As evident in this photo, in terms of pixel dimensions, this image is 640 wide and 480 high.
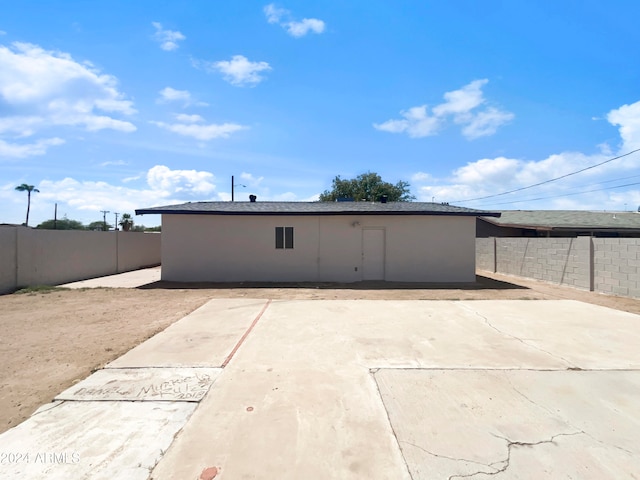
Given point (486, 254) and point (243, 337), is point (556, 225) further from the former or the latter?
point (243, 337)

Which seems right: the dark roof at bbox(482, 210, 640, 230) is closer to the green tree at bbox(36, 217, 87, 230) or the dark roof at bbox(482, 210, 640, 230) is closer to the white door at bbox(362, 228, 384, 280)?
the white door at bbox(362, 228, 384, 280)

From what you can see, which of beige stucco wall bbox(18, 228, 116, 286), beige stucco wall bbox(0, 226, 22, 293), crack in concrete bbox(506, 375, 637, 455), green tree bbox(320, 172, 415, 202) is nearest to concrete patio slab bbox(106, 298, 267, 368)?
crack in concrete bbox(506, 375, 637, 455)

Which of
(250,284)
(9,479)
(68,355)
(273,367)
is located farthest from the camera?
(250,284)

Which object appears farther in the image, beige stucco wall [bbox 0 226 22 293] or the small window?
the small window

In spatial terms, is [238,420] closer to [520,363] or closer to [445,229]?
[520,363]

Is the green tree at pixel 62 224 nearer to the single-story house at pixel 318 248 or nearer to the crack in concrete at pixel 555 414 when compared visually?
the single-story house at pixel 318 248

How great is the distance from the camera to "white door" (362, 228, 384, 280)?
1359 centimetres

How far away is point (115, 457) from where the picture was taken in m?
2.70

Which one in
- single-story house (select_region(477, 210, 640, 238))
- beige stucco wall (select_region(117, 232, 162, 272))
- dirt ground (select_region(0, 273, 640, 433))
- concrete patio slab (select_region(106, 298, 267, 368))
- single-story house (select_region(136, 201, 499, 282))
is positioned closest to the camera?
dirt ground (select_region(0, 273, 640, 433))

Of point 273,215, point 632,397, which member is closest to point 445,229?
point 273,215

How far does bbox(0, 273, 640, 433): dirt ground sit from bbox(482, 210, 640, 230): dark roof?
320 inches

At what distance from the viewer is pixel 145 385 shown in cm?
400

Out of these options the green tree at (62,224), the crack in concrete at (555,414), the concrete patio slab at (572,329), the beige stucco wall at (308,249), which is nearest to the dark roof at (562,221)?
the beige stucco wall at (308,249)

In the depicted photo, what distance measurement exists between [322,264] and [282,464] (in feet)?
36.0
